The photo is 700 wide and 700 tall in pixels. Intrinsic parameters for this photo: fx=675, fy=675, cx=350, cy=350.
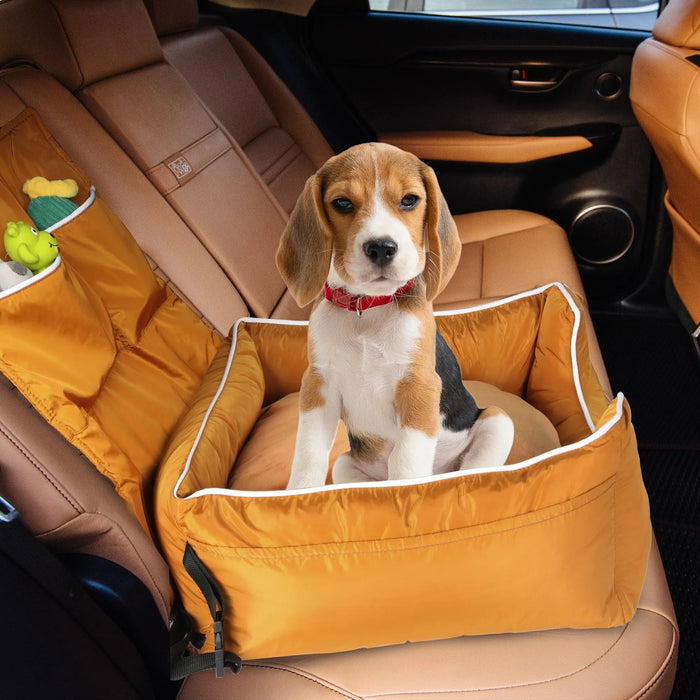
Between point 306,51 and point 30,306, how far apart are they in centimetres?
192

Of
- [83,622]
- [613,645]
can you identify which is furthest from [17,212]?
[613,645]

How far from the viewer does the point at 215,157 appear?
192 centimetres

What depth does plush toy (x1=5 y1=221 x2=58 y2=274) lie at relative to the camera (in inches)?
42.0

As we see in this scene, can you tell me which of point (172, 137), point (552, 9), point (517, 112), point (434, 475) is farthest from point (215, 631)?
point (552, 9)

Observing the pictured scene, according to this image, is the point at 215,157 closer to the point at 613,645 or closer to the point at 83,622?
the point at 83,622

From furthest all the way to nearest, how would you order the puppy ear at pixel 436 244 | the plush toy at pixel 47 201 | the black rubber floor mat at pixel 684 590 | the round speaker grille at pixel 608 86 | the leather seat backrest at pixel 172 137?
the round speaker grille at pixel 608 86, the leather seat backrest at pixel 172 137, the black rubber floor mat at pixel 684 590, the plush toy at pixel 47 201, the puppy ear at pixel 436 244

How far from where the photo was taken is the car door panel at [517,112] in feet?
7.89

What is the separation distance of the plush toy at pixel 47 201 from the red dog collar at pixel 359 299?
1.94 ft

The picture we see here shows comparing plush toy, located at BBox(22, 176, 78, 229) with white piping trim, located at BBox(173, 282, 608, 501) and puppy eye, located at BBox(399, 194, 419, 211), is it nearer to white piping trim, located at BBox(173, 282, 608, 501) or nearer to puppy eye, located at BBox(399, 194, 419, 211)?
white piping trim, located at BBox(173, 282, 608, 501)

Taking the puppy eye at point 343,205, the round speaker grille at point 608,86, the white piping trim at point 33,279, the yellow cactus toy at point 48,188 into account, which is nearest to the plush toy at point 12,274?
the white piping trim at point 33,279

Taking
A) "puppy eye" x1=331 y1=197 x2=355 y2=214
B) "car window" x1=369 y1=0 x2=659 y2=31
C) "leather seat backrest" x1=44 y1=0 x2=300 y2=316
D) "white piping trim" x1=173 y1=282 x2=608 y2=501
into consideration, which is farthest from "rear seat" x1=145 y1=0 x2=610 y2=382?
A: "puppy eye" x1=331 y1=197 x2=355 y2=214

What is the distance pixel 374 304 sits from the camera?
1001 mm

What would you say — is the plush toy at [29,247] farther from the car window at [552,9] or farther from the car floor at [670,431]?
the car window at [552,9]

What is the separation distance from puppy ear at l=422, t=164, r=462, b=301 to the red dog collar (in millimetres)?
33
